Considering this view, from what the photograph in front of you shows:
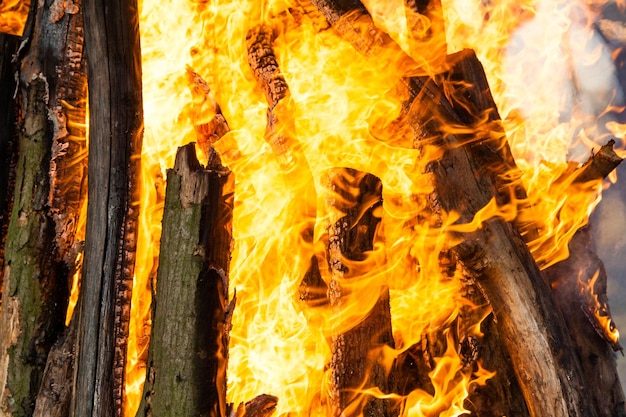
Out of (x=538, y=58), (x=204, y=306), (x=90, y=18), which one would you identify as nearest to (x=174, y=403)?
(x=204, y=306)

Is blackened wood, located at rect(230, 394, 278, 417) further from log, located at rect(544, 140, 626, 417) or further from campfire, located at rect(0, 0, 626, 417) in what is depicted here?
log, located at rect(544, 140, 626, 417)

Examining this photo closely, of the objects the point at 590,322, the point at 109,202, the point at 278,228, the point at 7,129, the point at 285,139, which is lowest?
the point at 590,322

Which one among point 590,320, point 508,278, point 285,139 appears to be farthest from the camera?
point 285,139

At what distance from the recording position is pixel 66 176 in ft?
9.96

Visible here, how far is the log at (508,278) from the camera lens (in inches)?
102

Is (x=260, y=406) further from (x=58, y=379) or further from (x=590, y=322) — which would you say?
(x=590, y=322)

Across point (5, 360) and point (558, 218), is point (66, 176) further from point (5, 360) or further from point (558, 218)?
point (558, 218)

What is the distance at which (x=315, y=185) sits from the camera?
3492 millimetres

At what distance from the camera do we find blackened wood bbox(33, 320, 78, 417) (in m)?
2.73

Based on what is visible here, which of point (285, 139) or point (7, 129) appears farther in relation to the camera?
point (285, 139)

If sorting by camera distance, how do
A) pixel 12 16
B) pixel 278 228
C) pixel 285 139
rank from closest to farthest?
pixel 278 228, pixel 285 139, pixel 12 16

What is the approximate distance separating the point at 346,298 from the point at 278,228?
75 centimetres

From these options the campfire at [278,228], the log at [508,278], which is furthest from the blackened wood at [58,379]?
the log at [508,278]

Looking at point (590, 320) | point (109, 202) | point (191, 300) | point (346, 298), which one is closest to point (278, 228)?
point (346, 298)
